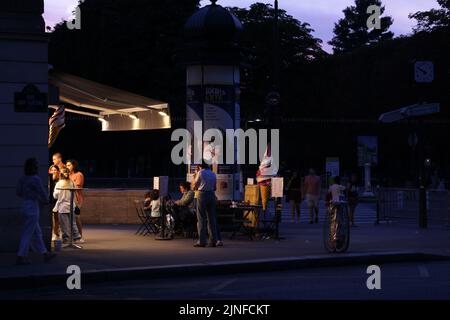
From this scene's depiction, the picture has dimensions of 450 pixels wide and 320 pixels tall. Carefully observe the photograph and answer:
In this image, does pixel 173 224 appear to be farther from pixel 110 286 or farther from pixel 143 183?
pixel 143 183

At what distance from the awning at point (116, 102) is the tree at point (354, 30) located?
106 meters

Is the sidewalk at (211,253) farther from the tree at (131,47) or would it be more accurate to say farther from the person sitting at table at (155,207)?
the tree at (131,47)

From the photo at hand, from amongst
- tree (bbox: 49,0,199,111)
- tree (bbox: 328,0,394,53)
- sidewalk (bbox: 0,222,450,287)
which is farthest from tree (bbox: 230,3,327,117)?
tree (bbox: 328,0,394,53)

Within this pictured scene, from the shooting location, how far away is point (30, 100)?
1741 centimetres

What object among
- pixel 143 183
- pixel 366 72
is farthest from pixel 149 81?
pixel 366 72

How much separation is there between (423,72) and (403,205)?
5624 mm

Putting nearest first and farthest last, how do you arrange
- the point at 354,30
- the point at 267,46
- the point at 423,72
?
the point at 423,72, the point at 267,46, the point at 354,30

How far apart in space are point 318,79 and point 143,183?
32.4 metres

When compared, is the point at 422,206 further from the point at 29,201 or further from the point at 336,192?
the point at 29,201

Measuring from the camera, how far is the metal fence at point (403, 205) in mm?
28156

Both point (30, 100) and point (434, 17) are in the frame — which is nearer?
point (30, 100)

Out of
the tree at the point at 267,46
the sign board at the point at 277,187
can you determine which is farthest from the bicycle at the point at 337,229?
the tree at the point at 267,46

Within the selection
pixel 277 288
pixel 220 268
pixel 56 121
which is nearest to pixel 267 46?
pixel 56 121
